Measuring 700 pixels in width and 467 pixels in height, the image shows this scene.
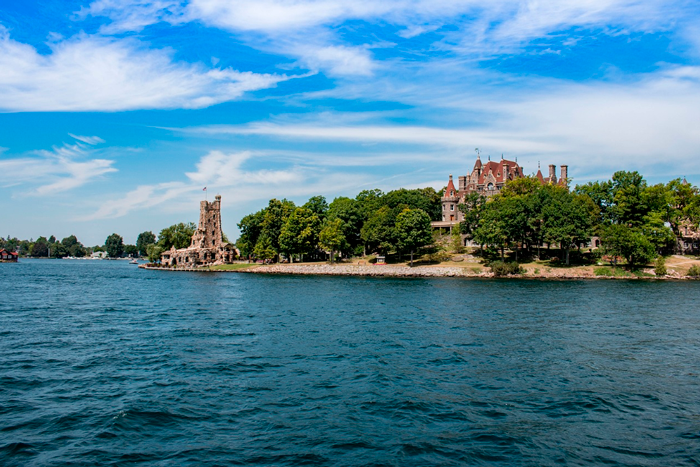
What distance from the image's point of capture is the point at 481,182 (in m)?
136

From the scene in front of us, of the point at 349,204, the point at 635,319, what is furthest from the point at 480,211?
the point at 635,319

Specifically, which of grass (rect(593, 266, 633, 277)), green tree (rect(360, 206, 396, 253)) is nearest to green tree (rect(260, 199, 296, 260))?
green tree (rect(360, 206, 396, 253))

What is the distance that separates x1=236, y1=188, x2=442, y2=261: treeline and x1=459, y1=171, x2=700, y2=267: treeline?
15332 millimetres

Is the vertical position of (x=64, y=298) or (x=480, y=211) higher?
(x=480, y=211)

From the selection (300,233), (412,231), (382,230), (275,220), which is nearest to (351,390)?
(412,231)

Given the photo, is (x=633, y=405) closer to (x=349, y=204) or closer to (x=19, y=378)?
(x=19, y=378)

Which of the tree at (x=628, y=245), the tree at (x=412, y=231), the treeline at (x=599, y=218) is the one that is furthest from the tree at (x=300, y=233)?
the tree at (x=628, y=245)

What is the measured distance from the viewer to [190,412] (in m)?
18.0

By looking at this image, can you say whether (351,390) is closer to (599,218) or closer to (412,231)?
(412,231)

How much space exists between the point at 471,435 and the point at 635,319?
30550 millimetres

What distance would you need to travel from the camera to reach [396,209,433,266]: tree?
10612 centimetres

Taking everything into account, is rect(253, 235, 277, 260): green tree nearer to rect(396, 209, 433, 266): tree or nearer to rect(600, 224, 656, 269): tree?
rect(396, 209, 433, 266): tree

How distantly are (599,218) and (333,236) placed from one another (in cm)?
6064

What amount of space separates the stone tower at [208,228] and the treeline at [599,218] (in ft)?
251
